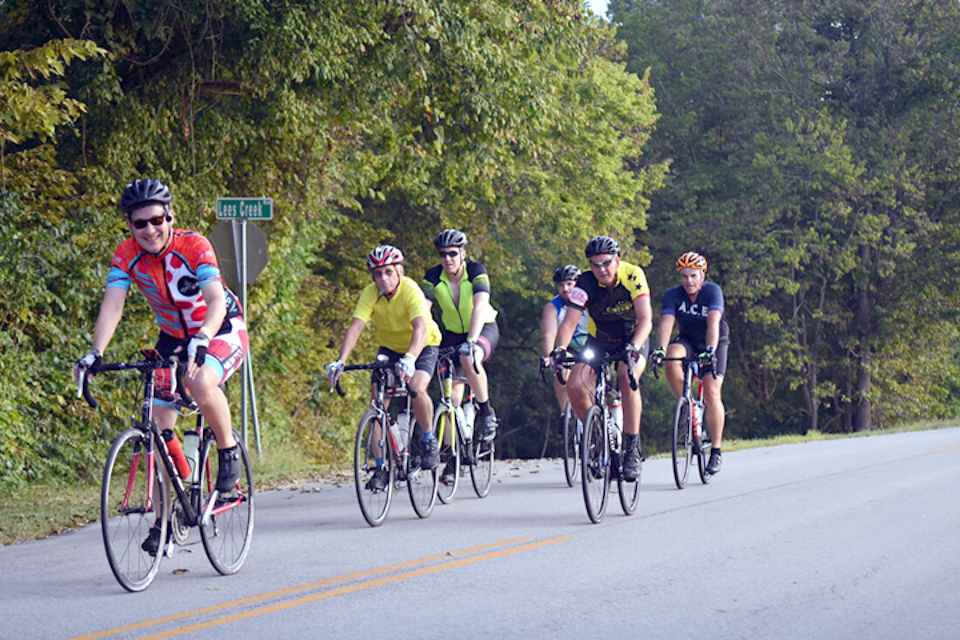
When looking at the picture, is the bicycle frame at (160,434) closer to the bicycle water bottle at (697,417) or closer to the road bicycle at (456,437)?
the road bicycle at (456,437)

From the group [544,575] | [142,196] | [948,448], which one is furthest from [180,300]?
[948,448]

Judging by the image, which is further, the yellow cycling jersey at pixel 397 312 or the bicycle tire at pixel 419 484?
the yellow cycling jersey at pixel 397 312

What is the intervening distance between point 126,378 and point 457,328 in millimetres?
3999

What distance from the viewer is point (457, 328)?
11594 millimetres

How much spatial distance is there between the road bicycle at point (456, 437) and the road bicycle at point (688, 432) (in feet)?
6.25

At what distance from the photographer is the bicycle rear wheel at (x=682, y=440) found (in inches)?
479

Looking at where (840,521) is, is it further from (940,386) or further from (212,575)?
(940,386)

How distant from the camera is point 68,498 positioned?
1153 centimetres

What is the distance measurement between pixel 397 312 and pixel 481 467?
2.36 metres

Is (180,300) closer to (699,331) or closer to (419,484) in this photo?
(419,484)

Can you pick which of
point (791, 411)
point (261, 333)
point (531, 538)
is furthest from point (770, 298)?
point (531, 538)

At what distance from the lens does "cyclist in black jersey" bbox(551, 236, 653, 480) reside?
10.2 m

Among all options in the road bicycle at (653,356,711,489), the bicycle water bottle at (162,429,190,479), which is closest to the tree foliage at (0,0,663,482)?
the road bicycle at (653,356,711,489)

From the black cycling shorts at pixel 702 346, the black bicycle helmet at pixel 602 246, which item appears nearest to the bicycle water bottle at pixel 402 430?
the black bicycle helmet at pixel 602 246
